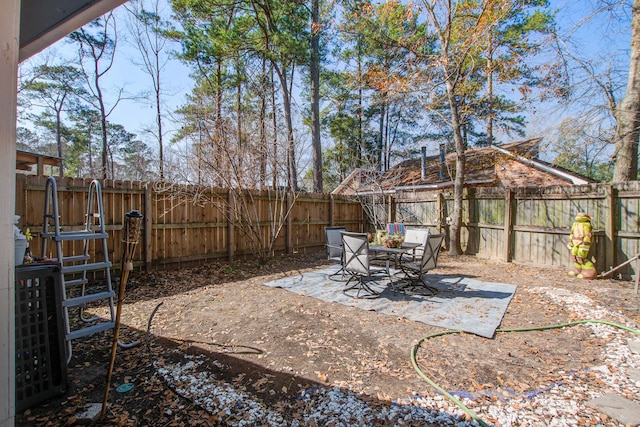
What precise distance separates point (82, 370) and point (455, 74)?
8.83 metres

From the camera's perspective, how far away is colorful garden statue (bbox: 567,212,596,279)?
5094 mm

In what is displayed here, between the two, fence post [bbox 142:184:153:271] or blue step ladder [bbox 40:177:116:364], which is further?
fence post [bbox 142:184:153:271]

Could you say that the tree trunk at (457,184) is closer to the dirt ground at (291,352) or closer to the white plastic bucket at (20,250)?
the dirt ground at (291,352)

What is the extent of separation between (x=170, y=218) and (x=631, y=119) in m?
8.95

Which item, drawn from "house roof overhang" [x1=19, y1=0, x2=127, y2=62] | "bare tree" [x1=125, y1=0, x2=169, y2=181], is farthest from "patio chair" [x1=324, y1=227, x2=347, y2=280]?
"bare tree" [x1=125, y1=0, x2=169, y2=181]

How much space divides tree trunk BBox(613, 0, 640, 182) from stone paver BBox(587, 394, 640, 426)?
18.7 ft

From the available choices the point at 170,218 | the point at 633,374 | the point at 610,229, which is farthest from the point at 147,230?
the point at 610,229

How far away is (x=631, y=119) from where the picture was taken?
5.56 metres

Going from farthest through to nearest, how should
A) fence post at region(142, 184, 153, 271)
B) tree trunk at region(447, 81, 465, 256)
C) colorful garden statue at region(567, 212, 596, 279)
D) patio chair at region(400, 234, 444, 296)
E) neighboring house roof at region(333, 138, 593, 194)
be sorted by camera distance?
neighboring house roof at region(333, 138, 593, 194) → tree trunk at region(447, 81, 465, 256) → fence post at region(142, 184, 153, 271) → colorful garden statue at region(567, 212, 596, 279) → patio chair at region(400, 234, 444, 296)

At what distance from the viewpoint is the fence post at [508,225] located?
664 cm

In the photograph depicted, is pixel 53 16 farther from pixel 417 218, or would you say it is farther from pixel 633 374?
pixel 417 218

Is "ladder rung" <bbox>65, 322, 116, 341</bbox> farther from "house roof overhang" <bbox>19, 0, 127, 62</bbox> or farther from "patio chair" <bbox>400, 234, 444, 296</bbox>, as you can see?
"patio chair" <bbox>400, 234, 444, 296</bbox>

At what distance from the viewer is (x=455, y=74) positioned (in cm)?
748

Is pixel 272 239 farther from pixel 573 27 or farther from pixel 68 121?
pixel 68 121
